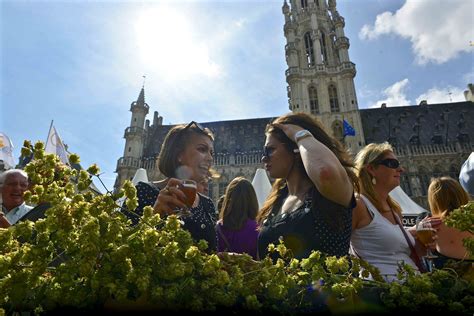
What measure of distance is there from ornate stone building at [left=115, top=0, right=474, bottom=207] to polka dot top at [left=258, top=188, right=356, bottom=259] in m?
26.3

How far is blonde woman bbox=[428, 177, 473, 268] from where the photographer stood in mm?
2588

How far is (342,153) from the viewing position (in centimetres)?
207

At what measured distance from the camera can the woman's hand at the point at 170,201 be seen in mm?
1624

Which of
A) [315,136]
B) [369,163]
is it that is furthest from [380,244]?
[315,136]

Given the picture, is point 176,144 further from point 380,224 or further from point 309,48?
point 309,48

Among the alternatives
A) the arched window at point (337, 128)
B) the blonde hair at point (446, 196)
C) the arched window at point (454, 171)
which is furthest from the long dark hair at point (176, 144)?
the arched window at point (454, 171)

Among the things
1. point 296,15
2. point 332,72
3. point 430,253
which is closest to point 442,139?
point 332,72

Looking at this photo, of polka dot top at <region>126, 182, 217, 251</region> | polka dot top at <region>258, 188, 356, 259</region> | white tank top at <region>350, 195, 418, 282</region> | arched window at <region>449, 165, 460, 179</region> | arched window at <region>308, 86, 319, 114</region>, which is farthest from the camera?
arched window at <region>308, 86, 319, 114</region>

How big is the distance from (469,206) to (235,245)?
2.47 meters

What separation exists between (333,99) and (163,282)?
30737mm

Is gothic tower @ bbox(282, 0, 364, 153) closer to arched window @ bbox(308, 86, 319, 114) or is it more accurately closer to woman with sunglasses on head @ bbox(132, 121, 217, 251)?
arched window @ bbox(308, 86, 319, 114)

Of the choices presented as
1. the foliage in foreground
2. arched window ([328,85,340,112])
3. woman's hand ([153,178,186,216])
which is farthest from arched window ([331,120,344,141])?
the foliage in foreground

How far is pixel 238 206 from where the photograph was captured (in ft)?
11.8

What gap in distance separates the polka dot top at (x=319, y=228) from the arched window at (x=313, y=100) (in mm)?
28087
